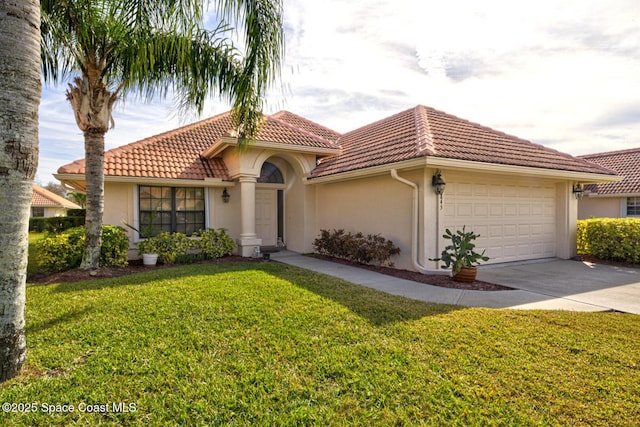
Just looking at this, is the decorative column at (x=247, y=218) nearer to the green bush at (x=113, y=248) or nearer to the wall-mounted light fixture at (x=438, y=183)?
the green bush at (x=113, y=248)

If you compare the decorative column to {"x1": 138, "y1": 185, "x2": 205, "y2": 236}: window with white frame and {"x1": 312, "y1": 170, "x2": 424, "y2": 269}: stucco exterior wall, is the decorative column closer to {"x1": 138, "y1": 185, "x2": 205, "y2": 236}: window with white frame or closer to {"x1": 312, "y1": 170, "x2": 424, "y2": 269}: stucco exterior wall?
{"x1": 138, "y1": 185, "x2": 205, "y2": 236}: window with white frame

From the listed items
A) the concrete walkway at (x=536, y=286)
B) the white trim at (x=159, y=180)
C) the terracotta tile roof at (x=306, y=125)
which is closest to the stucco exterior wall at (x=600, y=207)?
the concrete walkway at (x=536, y=286)

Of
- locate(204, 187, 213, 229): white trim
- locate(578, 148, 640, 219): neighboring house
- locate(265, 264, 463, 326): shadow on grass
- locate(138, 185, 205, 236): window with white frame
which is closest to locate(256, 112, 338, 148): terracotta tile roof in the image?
locate(204, 187, 213, 229): white trim

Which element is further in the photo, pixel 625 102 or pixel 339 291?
pixel 625 102

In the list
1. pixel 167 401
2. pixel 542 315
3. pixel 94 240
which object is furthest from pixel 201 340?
pixel 94 240

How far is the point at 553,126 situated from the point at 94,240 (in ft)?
59.6

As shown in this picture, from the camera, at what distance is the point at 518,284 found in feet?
25.9

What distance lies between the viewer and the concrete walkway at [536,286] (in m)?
6.27

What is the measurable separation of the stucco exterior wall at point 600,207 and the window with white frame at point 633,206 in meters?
0.42

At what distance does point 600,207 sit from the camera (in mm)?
19734

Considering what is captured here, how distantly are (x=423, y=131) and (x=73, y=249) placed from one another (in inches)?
406

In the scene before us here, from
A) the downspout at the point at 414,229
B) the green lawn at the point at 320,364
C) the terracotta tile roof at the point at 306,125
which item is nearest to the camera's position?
the green lawn at the point at 320,364

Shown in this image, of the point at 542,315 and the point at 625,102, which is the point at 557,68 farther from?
the point at 542,315

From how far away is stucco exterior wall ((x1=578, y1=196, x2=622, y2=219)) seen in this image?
62.7ft
